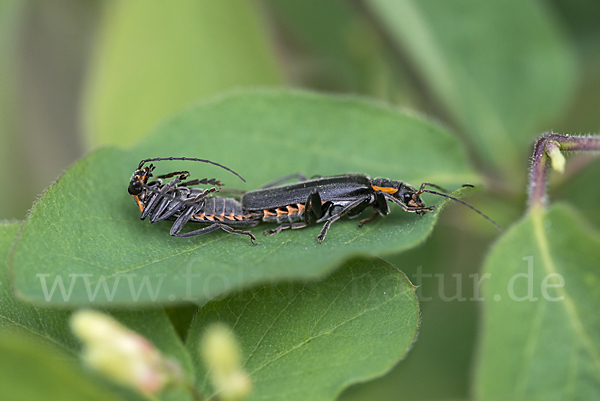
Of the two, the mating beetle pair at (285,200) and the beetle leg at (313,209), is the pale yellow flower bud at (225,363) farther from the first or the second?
the beetle leg at (313,209)

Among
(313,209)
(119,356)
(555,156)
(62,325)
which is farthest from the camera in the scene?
(313,209)

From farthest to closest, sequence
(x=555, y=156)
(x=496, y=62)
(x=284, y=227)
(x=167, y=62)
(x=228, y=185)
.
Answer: (x=496, y=62)
(x=167, y=62)
(x=228, y=185)
(x=284, y=227)
(x=555, y=156)

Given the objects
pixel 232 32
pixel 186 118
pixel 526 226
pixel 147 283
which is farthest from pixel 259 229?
pixel 232 32

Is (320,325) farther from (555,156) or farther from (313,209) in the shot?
(555,156)

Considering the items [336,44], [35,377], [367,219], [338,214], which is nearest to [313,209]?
[338,214]

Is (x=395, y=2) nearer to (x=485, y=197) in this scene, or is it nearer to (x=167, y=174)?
(x=485, y=197)

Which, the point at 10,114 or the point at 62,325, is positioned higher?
the point at 10,114
